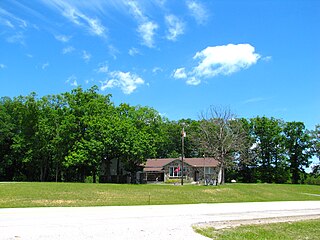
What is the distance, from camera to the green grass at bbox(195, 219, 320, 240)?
10.4 metres

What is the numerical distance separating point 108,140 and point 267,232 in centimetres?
3707

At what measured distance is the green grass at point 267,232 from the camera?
1037 cm

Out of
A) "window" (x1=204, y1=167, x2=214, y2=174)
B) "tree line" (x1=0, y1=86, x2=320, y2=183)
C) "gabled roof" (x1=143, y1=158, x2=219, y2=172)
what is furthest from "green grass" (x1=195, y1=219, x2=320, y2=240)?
"window" (x1=204, y1=167, x2=214, y2=174)

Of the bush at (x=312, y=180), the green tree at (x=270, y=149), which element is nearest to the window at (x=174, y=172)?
the green tree at (x=270, y=149)

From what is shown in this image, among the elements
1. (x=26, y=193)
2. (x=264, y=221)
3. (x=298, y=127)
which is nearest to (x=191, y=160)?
(x=298, y=127)

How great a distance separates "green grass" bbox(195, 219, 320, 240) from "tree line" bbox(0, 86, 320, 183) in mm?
31989

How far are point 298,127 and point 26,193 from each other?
2561 inches

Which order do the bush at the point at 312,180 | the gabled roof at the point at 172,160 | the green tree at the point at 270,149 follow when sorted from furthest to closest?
the green tree at the point at 270,149, the bush at the point at 312,180, the gabled roof at the point at 172,160

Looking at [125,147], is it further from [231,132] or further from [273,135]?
[273,135]

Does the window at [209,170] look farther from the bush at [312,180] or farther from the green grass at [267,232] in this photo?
the green grass at [267,232]

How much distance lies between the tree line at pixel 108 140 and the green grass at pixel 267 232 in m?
32.0

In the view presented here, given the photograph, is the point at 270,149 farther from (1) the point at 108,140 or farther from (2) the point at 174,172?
(1) the point at 108,140

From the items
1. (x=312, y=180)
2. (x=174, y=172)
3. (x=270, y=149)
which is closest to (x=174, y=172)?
(x=174, y=172)

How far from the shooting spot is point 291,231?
477 inches
